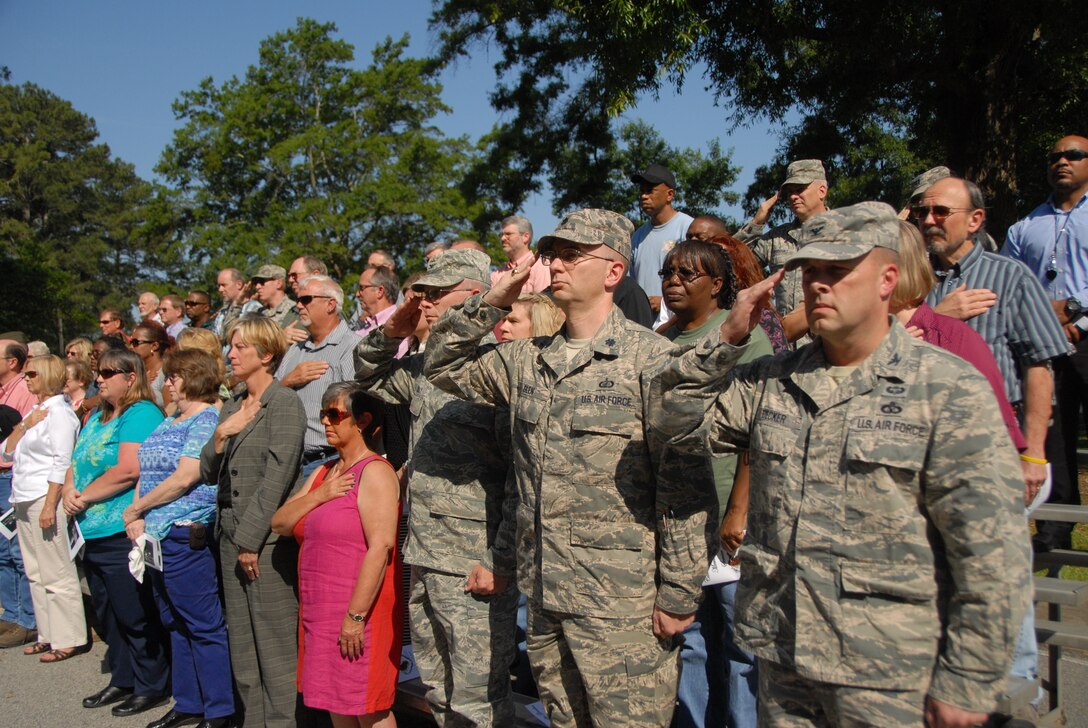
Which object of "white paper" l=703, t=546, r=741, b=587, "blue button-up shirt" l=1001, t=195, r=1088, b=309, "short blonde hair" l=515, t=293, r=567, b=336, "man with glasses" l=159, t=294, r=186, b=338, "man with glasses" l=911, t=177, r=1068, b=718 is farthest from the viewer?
"man with glasses" l=159, t=294, r=186, b=338

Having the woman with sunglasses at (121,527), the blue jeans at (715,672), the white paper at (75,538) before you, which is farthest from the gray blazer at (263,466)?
the blue jeans at (715,672)

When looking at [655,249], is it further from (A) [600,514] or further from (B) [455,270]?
(A) [600,514]

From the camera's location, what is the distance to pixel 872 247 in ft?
8.16

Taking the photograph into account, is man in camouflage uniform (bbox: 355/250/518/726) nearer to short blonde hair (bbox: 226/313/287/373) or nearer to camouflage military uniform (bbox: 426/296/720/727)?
camouflage military uniform (bbox: 426/296/720/727)

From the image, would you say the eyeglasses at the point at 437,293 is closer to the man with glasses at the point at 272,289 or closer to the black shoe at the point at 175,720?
the black shoe at the point at 175,720

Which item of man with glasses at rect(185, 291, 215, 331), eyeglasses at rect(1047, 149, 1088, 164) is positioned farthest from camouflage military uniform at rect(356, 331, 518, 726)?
man with glasses at rect(185, 291, 215, 331)

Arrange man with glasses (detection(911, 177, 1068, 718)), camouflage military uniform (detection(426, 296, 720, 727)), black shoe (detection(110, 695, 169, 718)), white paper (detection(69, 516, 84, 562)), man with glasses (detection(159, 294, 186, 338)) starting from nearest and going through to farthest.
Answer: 1. camouflage military uniform (detection(426, 296, 720, 727))
2. man with glasses (detection(911, 177, 1068, 718))
3. black shoe (detection(110, 695, 169, 718))
4. white paper (detection(69, 516, 84, 562))
5. man with glasses (detection(159, 294, 186, 338))

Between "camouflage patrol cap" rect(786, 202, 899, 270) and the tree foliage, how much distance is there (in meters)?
6.55

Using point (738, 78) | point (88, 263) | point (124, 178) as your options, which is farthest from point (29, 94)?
point (738, 78)

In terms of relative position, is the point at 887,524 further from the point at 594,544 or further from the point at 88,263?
the point at 88,263

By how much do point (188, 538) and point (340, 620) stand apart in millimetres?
1486

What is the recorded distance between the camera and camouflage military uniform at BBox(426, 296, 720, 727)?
10.2ft

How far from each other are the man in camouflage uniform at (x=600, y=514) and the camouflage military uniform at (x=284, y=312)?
15.8 ft

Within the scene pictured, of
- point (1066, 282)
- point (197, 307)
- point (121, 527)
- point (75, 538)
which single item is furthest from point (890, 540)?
point (197, 307)
